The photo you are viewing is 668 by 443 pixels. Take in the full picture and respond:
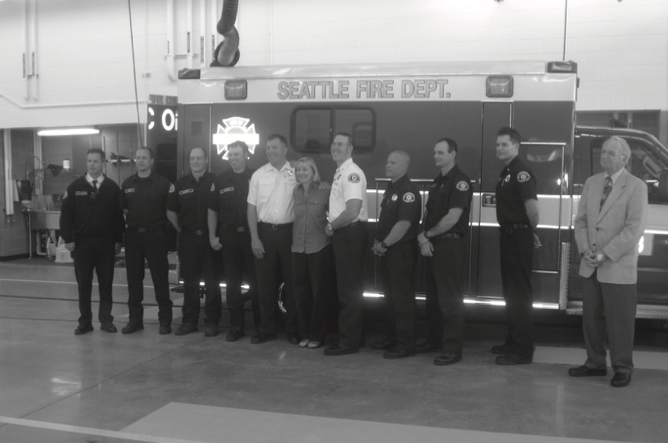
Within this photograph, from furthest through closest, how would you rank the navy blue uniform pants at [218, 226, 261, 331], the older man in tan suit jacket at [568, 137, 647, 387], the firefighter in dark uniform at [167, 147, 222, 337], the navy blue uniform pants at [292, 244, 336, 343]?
the firefighter in dark uniform at [167, 147, 222, 337]
the navy blue uniform pants at [218, 226, 261, 331]
the navy blue uniform pants at [292, 244, 336, 343]
the older man in tan suit jacket at [568, 137, 647, 387]

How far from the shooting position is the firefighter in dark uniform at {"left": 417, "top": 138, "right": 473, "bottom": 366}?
5859mm

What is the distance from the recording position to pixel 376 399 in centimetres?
508

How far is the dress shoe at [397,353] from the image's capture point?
6203 millimetres

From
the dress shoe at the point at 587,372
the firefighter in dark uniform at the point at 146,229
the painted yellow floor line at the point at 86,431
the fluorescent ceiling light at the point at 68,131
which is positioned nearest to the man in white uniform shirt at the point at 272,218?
the firefighter in dark uniform at the point at 146,229

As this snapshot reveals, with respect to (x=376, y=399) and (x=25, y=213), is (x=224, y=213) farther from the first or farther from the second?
(x=25, y=213)

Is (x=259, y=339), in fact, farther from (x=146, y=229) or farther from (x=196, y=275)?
(x=146, y=229)

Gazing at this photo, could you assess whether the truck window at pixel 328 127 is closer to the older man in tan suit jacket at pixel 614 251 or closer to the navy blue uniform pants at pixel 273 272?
the navy blue uniform pants at pixel 273 272

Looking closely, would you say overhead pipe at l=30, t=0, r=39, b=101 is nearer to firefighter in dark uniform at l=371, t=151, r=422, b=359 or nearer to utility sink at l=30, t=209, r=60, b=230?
utility sink at l=30, t=209, r=60, b=230

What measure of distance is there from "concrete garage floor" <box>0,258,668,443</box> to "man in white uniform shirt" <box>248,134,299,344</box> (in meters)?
0.64

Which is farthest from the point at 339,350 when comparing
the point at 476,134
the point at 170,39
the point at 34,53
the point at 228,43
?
the point at 34,53

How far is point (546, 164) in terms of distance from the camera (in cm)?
624

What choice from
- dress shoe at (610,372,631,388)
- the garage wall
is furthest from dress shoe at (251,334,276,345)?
the garage wall

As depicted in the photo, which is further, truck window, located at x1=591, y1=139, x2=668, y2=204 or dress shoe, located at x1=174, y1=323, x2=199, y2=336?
dress shoe, located at x1=174, y1=323, x2=199, y2=336

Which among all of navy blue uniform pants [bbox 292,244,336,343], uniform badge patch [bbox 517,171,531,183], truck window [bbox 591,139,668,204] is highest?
truck window [bbox 591,139,668,204]
